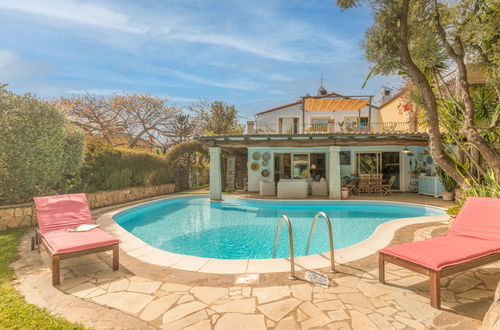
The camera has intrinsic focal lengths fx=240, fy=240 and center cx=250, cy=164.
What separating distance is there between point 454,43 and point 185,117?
22.2 meters

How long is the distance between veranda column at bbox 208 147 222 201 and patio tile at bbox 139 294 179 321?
32.2ft

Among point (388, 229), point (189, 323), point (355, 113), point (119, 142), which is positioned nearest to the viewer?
point (189, 323)

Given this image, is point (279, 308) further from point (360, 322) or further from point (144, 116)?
point (144, 116)

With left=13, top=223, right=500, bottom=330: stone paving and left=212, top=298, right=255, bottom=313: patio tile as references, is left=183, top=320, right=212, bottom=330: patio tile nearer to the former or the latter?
left=13, top=223, right=500, bottom=330: stone paving

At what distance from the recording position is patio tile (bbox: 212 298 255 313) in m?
2.91

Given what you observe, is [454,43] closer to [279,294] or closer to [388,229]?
[388,229]

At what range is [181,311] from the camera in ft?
9.52

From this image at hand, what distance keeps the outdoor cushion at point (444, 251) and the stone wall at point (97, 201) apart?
32.0 ft

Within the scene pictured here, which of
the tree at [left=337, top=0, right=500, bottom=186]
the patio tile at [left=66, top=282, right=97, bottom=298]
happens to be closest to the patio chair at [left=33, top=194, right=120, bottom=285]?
the patio tile at [left=66, top=282, right=97, bottom=298]

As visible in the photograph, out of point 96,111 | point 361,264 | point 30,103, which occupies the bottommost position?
point 361,264

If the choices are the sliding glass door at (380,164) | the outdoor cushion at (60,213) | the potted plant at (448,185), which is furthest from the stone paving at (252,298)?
the sliding glass door at (380,164)

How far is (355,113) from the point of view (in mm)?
20422

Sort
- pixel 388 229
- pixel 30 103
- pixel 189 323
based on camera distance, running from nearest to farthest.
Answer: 1. pixel 189 323
2. pixel 388 229
3. pixel 30 103

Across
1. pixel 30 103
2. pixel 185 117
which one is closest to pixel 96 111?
pixel 185 117
